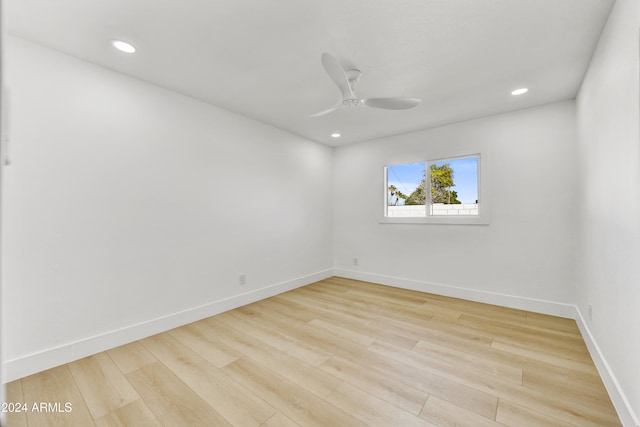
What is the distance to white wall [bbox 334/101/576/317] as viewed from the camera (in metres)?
3.05

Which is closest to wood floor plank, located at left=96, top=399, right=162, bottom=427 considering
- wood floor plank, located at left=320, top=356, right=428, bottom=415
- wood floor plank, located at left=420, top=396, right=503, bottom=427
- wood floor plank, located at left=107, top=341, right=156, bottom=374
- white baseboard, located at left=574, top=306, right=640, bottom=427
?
wood floor plank, located at left=107, top=341, right=156, bottom=374

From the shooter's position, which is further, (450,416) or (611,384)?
(611,384)

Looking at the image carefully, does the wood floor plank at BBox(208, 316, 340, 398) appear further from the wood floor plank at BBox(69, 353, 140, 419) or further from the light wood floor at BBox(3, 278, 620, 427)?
the wood floor plank at BBox(69, 353, 140, 419)

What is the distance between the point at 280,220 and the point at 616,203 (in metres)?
3.27

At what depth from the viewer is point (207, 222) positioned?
10.2 feet

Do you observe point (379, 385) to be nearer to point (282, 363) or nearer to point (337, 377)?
point (337, 377)

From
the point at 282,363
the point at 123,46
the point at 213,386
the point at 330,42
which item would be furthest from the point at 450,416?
the point at 123,46

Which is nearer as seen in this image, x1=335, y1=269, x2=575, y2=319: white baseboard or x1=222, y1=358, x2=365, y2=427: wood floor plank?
x1=222, y1=358, x2=365, y2=427: wood floor plank

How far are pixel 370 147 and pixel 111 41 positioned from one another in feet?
11.2

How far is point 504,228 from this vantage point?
132 inches

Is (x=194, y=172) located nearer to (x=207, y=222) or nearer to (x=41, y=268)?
(x=207, y=222)

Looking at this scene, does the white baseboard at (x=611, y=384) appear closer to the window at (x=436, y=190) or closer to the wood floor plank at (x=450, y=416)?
the wood floor plank at (x=450, y=416)

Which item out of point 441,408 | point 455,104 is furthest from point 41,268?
point 455,104

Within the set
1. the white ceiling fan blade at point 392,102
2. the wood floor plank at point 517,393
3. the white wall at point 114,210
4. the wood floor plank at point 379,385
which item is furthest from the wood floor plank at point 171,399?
the white ceiling fan blade at point 392,102
